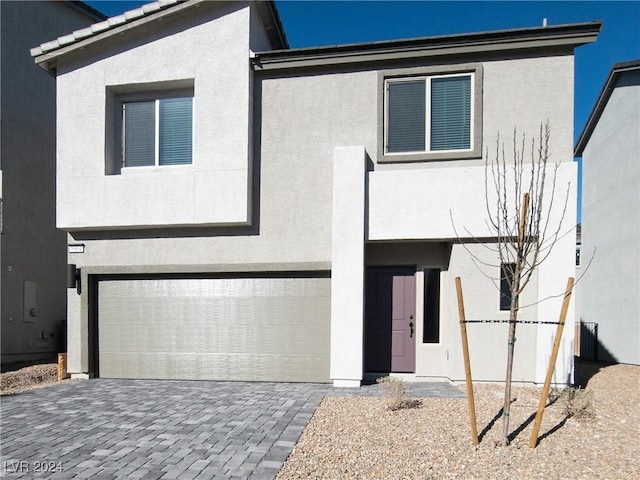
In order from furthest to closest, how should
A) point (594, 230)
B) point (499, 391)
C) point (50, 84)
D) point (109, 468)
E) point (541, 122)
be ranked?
point (594, 230)
point (50, 84)
point (541, 122)
point (499, 391)
point (109, 468)

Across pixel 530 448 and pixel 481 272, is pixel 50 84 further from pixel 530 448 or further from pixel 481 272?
pixel 530 448

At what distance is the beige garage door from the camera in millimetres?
8172

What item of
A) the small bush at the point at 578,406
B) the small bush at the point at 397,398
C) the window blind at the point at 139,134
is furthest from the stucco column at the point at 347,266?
the window blind at the point at 139,134

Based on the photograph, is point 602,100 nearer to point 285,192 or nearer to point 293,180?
point 293,180

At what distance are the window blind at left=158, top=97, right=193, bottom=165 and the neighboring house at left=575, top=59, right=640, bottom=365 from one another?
39.1ft

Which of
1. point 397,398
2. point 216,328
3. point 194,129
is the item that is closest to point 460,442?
point 397,398

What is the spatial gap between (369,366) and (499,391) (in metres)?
2.51

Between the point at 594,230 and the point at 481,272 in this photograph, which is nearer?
the point at 481,272

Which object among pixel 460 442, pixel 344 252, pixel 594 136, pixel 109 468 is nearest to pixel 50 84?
pixel 344 252

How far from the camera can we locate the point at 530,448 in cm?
457

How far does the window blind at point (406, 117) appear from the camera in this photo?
811cm

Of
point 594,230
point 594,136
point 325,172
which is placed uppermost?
point 594,136

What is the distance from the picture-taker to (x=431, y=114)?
8055mm

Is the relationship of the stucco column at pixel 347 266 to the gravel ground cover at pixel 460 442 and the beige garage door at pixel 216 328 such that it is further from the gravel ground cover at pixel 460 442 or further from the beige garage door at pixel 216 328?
the gravel ground cover at pixel 460 442
